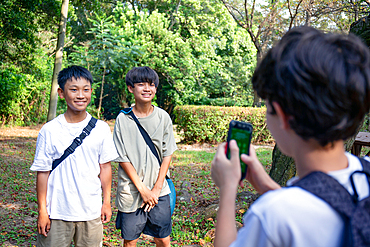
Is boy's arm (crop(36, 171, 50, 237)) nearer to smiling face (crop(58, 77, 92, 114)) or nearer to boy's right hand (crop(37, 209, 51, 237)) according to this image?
boy's right hand (crop(37, 209, 51, 237))

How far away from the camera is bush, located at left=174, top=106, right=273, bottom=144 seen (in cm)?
A: 1109

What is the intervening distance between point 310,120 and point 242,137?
340mm

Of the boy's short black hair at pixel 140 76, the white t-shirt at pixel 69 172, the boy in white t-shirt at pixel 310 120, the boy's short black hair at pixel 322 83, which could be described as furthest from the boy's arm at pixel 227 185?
the boy's short black hair at pixel 140 76

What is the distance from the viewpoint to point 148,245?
3.83 m

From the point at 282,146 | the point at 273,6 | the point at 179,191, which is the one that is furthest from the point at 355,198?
the point at 273,6

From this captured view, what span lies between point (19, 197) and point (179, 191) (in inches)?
115

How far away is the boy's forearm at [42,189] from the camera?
2250 mm

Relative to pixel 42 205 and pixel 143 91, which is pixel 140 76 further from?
pixel 42 205

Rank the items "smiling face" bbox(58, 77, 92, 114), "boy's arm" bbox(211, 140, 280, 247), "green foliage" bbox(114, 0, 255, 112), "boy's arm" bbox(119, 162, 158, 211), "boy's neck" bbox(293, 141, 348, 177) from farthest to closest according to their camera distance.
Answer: "green foliage" bbox(114, 0, 255, 112) < "boy's arm" bbox(119, 162, 158, 211) < "smiling face" bbox(58, 77, 92, 114) < "boy's arm" bbox(211, 140, 280, 247) < "boy's neck" bbox(293, 141, 348, 177)

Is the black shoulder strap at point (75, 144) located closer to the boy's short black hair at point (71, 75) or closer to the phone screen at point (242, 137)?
the boy's short black hair at point (71, 75)

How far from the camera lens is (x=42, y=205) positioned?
7.38 feet

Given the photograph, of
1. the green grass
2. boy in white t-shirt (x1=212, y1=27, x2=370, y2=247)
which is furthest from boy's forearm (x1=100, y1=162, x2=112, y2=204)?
boy in white t-shirt (x1=212, y1=27, x2=370, y2=247)

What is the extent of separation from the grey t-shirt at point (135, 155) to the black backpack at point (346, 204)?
2.10 meters

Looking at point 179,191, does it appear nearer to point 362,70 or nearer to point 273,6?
point 362,70
